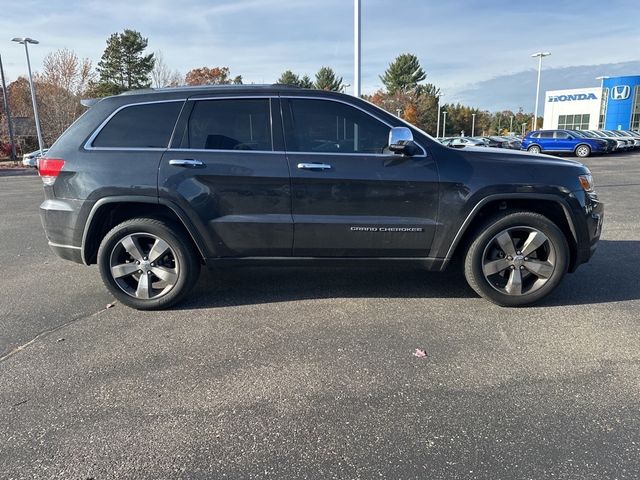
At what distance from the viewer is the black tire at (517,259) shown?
409cm

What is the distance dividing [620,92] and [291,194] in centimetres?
6047

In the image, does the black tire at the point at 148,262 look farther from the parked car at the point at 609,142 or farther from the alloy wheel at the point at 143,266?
the parked car at the point at 609,142

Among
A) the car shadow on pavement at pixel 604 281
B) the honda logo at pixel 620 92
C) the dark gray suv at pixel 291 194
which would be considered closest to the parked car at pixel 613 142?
the honda logo at pixel 620 92

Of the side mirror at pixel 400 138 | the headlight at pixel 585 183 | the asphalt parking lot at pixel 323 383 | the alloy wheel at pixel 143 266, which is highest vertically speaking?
the side mirror at pixel 400 138

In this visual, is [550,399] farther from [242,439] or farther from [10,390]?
[10,390]

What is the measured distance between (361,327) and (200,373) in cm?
135

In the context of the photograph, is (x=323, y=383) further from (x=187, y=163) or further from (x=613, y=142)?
Answer: (x=613, y=142)

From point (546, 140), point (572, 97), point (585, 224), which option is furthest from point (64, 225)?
point (572, 97)

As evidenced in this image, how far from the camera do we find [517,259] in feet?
13.6

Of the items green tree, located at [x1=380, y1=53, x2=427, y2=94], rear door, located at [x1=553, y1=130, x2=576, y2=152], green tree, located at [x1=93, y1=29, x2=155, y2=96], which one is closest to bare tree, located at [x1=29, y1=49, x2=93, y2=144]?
green tree, located at [x1=93, y1=29, x2=155, y2=96]

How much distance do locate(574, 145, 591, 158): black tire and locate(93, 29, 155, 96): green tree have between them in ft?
134

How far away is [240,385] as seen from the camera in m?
3.01

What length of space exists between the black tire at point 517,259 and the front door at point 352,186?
50 centimetres

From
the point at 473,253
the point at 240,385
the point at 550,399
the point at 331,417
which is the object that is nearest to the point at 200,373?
the point at 240,385
